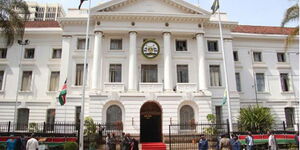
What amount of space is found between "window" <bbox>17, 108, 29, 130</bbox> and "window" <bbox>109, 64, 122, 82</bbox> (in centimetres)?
989

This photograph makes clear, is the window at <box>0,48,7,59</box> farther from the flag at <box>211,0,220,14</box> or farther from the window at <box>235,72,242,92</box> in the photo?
the window at <box>235,72,242,92</box>

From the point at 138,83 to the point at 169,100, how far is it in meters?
3.59

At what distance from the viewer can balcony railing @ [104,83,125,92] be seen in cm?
2284

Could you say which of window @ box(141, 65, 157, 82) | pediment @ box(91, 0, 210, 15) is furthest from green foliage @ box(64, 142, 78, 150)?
pediment @ box(91, 0, 210, 15)

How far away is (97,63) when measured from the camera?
76.1 ft

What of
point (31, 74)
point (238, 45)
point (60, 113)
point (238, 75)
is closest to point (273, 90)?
point (238, 75)

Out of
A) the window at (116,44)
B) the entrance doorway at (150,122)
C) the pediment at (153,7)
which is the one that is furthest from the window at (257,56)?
the window at (116,44)

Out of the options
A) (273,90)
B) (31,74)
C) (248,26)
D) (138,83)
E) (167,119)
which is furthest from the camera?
(248,26)

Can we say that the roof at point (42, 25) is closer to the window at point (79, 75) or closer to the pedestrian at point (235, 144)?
the window at point (79, 75)

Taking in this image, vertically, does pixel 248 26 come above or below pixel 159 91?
above

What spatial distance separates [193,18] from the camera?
80.9ft

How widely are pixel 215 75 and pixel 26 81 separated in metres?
20.4

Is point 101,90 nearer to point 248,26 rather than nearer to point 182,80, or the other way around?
point 182,80

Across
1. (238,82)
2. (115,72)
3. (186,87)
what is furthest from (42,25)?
(238,82)
